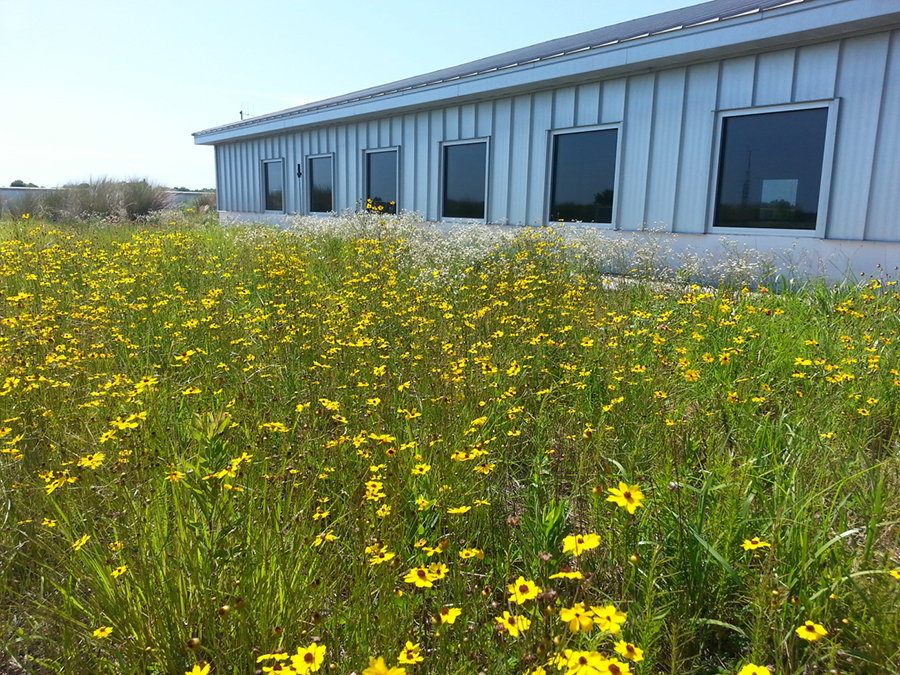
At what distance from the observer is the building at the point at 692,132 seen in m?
5.75

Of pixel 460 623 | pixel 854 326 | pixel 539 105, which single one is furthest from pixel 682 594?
pixel 539 105

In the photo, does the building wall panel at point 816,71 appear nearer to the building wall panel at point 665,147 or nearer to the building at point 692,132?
the building at point 692,132

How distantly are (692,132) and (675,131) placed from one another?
0.22 metres

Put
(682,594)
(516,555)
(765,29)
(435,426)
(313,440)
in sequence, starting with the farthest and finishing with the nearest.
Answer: (765,29) < (435,426) < (313,440) < (516,555) < (682,594)

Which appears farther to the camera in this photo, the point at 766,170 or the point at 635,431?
the point at 766,170

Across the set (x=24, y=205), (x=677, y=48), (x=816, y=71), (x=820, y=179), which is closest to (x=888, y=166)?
(x=820, y=179)

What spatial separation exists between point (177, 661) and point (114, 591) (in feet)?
0.77

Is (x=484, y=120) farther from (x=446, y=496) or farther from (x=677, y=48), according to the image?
(x=446, y=496)

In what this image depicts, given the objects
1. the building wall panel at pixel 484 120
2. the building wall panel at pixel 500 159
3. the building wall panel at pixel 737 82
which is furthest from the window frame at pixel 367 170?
the building wall panel at pixel 737 82

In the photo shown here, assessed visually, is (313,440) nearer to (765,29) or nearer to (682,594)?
(682,594)

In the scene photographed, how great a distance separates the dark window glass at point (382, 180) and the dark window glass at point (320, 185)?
4.49 feet

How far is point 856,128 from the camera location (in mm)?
5812

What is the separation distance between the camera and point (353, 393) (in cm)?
298

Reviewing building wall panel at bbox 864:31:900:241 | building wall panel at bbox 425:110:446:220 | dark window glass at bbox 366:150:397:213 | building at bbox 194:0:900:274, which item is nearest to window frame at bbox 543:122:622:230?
building at bbox 194:0:900:274
